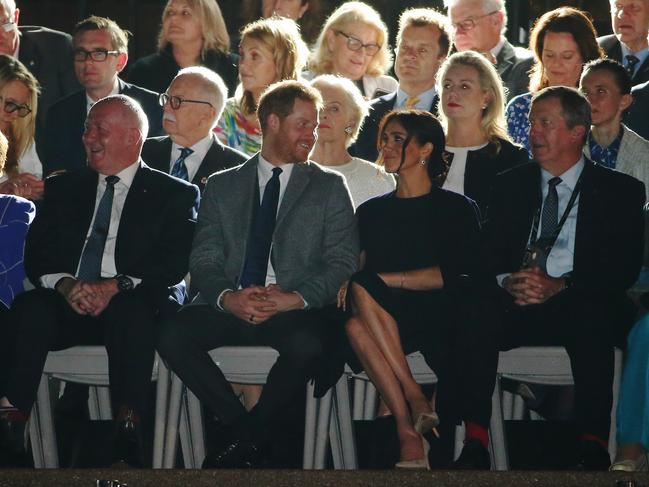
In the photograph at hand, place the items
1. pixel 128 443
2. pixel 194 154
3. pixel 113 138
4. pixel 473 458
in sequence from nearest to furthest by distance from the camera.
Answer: pixel 473 458
pixel 128 443
pixel 113 138
pixel 194 154

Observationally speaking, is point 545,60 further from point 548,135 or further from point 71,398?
point 71,398

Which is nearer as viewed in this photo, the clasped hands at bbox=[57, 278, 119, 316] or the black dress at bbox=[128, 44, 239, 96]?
the clasped hands at bbox=[57, 278, 119, 316]

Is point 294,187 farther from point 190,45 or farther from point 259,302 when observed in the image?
point 190,45

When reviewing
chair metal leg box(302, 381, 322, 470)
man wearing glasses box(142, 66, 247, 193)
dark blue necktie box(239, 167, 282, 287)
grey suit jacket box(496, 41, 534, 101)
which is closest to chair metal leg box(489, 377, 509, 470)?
chair metal leg box(302, 381, 322, 470)

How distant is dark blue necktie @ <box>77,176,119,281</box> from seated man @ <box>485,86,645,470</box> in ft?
4.97

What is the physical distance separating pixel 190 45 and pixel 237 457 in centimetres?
287

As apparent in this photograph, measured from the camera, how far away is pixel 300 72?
6684 millimetres

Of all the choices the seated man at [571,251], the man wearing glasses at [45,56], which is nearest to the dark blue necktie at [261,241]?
the seated man at [571,251]

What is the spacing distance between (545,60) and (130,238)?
7.17 feet

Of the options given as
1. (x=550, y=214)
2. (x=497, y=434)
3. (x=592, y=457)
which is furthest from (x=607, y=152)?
(x=592, y=457)

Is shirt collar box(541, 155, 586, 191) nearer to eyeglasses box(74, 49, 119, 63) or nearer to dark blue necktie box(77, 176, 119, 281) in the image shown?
dark blue necktie box(77, 176, 119, 281)

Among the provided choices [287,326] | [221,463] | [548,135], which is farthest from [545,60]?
[221,463]

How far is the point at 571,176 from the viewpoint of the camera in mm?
5516

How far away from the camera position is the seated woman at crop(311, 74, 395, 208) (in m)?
6.23
